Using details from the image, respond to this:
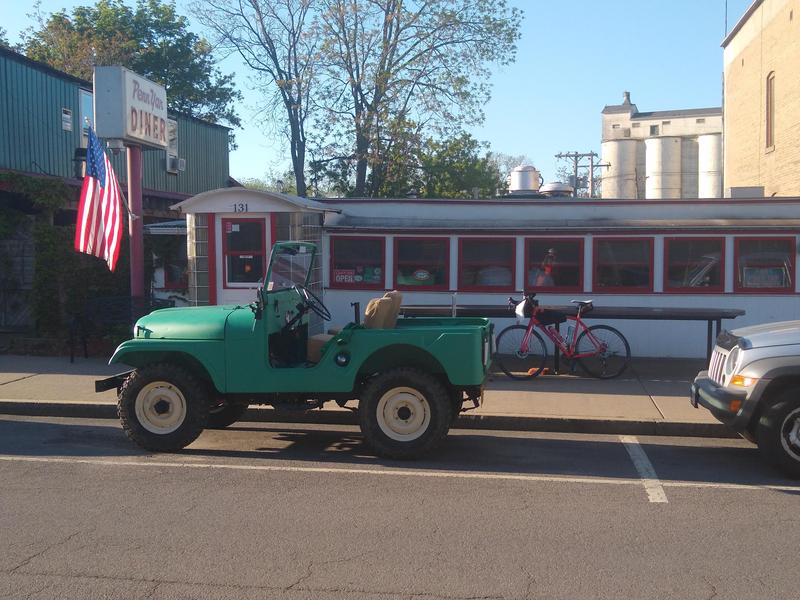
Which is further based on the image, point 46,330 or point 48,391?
point 46,330

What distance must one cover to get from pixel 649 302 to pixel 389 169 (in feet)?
57.9

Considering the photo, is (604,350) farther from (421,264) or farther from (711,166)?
(711,166)

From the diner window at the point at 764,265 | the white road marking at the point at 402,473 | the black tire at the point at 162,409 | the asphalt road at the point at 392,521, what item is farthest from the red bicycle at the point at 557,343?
the black tire at the point at 162,409

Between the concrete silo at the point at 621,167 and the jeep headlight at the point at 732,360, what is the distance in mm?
49551

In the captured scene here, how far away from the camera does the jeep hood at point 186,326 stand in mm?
7902

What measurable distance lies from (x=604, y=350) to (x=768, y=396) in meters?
4.82

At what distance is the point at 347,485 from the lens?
6.90 meters

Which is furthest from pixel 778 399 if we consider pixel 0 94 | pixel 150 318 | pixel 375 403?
pixel 0 94

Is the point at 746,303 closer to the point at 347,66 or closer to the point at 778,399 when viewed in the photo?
the point at 778,399

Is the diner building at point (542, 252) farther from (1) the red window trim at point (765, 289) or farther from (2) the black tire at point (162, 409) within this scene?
(2) the black tire at point (162, 409)

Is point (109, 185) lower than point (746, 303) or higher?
higher

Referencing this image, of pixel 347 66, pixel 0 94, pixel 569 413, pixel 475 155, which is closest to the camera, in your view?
pixel 569 413

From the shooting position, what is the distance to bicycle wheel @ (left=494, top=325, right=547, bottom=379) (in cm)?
1198

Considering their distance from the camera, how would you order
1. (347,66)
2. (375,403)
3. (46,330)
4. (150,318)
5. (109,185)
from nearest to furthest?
1. (375,403)
2. (150,318)
3. (109,185)
4. (46,330)
5. (347,66)
